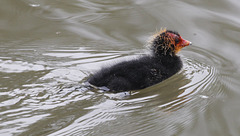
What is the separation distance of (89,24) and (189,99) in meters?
3.25

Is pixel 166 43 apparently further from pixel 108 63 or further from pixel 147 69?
pixel 108 63

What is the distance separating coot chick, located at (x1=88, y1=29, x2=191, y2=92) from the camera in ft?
17.6

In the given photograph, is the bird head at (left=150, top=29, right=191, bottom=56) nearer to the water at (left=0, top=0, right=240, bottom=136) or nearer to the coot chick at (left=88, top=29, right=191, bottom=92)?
the coot chick at (left=88, top=29, right=191, bottom=92)

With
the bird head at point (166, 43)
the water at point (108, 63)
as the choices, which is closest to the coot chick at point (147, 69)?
the bird head at point (166, 43)

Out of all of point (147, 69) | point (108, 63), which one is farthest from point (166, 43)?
point (108, 63)

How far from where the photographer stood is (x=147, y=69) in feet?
18.3

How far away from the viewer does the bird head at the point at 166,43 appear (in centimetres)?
589

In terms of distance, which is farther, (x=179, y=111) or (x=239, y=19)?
(x=239, y=19)

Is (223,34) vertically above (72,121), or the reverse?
(223,34)

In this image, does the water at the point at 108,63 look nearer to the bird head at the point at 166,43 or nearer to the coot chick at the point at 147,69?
the coot chick at the point at 147,69

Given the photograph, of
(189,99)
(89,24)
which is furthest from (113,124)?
(89,24)

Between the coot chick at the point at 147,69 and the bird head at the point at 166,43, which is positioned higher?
the bird head at the point at 166,43

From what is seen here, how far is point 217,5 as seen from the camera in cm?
791

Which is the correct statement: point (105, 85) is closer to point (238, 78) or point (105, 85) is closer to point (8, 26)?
point (238, 78)
